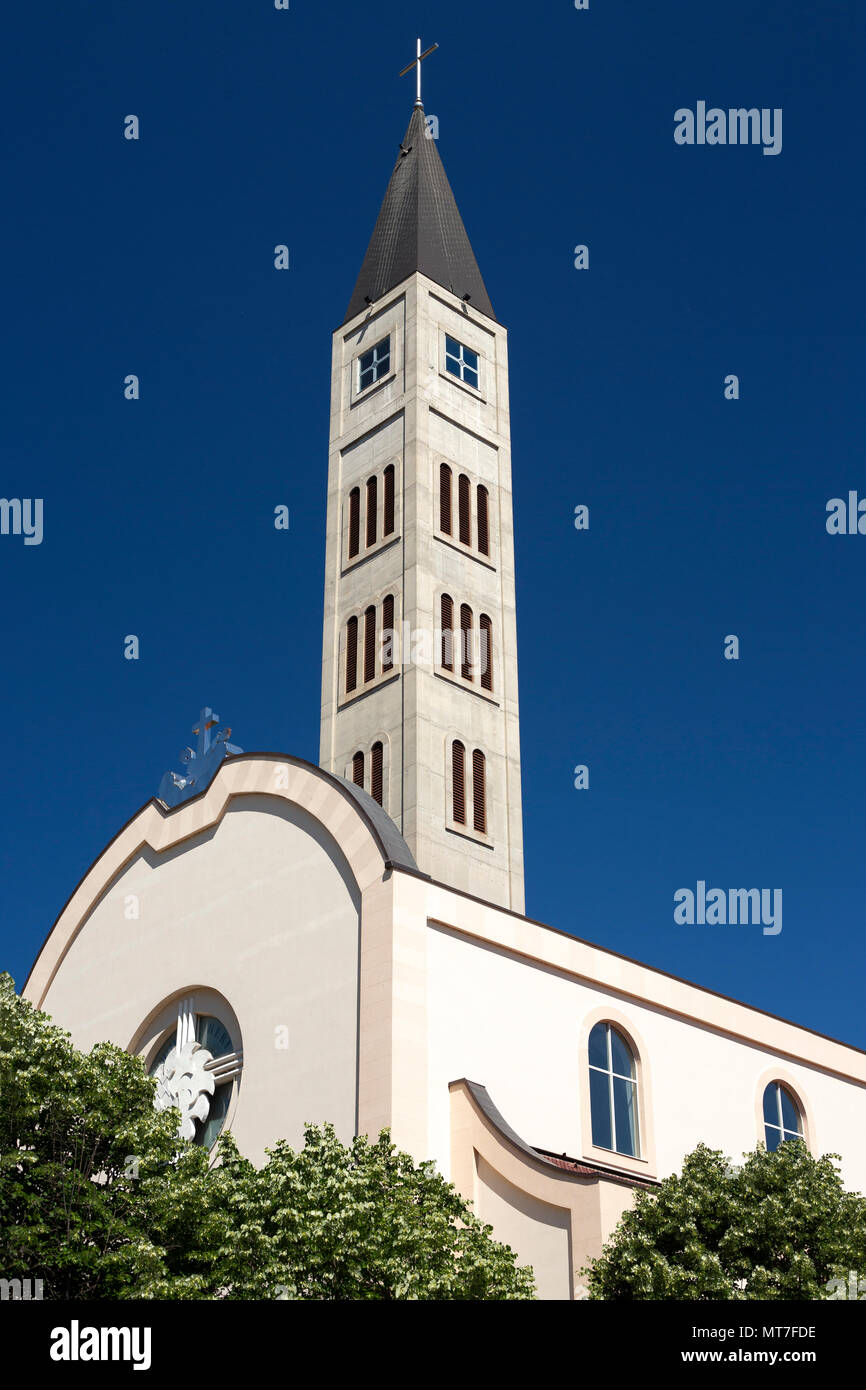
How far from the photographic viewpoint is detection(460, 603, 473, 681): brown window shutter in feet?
155

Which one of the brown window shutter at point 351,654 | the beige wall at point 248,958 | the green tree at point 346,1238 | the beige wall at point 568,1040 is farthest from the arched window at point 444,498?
the green tree at point 346,1238

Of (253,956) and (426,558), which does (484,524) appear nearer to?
(426,558)

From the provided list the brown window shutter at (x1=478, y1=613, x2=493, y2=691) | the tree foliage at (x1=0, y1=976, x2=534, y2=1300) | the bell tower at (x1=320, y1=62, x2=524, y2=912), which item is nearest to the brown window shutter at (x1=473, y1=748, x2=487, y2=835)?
the bell tower at (x1=320, y1=62, x2=524, y2=912)

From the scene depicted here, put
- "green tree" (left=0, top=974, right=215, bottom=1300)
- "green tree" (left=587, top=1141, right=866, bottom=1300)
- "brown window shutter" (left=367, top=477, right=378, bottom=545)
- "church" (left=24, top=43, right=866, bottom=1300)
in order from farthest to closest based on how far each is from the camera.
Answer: "brown window shutter" (left=367, top=477, right=378, bottom=545), "church" (left=24, top=43, right=866, bottom=1300), "green tree" (left=587, top=1141, right=866, bottom=1300), "green tree" (left=0, top=974, right=215, bottom=1300)

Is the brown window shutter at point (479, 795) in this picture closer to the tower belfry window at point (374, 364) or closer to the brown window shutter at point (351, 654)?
the brown window shutter at point (351, 654)

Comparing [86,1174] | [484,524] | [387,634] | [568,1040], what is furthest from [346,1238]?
[484,524]

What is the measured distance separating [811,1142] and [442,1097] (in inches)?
506

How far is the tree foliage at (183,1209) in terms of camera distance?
67.8ft

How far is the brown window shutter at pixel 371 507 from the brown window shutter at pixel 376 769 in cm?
778

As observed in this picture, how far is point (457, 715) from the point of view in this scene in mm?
45656

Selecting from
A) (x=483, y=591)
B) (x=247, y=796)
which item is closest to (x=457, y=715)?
(x=483, y=591)

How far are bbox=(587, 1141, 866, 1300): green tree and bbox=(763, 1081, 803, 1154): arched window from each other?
479 inches

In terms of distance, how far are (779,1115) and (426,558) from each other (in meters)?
20.0

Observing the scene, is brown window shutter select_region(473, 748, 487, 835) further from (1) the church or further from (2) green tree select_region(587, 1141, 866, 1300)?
(2) green tree select_region(587, 1141, 866, 1300)
